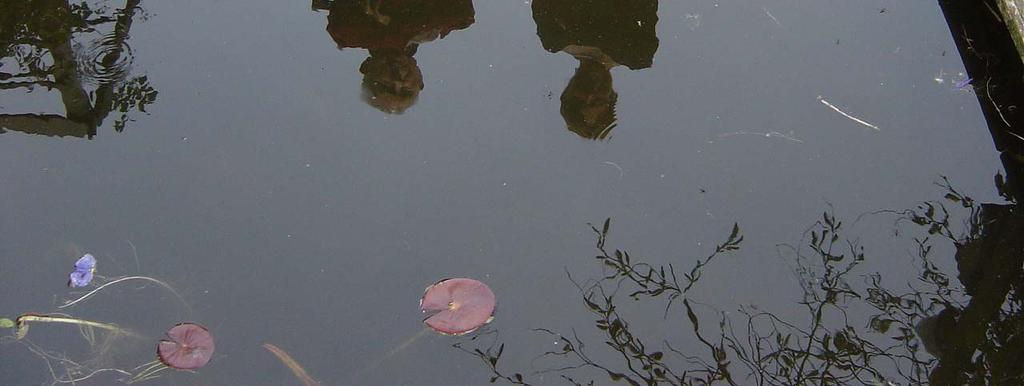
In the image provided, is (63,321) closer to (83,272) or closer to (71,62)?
(83,272)

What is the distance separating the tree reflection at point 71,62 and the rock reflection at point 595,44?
4.33 ft

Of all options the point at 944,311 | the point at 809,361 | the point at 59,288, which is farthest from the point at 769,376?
the point at 59,288

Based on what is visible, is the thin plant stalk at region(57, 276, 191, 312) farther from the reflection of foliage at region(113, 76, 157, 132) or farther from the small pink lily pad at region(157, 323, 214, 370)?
Result: the reflection of foliage at region(113, 76, 157, 132)

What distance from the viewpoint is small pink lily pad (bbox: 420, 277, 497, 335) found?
7.06 feet

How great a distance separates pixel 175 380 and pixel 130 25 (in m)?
1.50

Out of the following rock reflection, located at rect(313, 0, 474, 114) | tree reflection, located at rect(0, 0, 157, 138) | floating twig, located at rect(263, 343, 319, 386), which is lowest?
floating twig, located at rect(263, 343, 319, 386)

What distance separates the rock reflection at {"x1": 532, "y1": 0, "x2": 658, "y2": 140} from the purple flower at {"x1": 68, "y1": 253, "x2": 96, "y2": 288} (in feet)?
4.53

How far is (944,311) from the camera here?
2.21 metres

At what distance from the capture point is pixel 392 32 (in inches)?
118

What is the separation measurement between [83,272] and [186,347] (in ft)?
1.26

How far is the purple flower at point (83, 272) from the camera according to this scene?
2238mm

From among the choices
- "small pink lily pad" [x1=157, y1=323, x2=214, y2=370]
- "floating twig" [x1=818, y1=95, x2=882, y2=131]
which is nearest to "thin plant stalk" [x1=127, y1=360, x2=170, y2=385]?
"small pink lily pad" [x1=157, y1=323, x2=214, y2=370]

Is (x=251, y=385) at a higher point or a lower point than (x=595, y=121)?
lower

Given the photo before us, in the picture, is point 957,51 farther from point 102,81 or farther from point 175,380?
point 102,81
